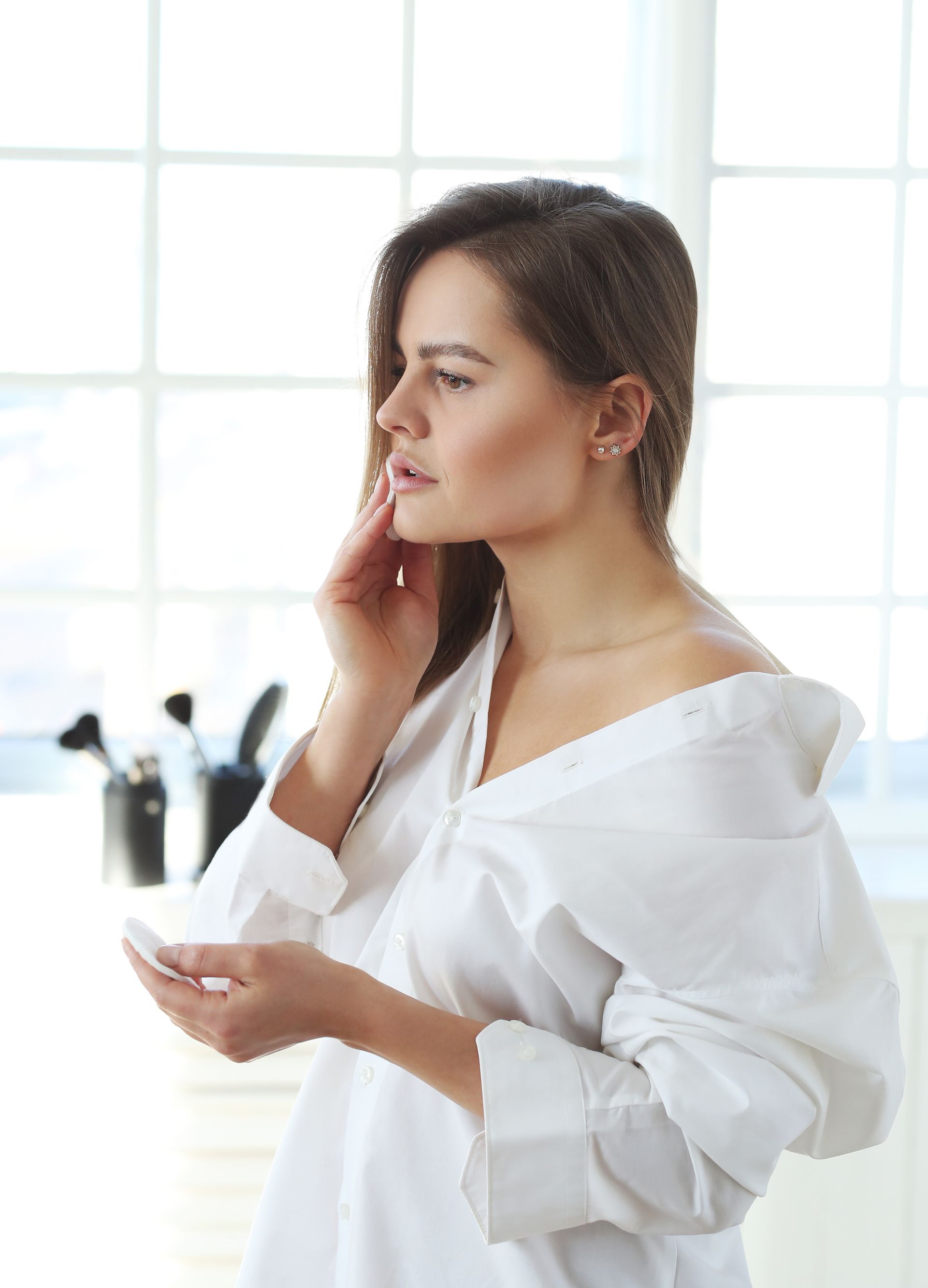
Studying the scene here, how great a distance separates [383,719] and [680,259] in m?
0.65

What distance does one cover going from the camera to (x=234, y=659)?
2459 millimetres

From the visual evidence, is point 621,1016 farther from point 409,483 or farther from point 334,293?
point 334,293

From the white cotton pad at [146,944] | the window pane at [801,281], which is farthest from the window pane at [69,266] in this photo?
the white cotton pad at [146,944]

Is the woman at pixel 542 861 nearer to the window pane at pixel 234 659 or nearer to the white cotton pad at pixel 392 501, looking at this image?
the white cotton pad at pixel 392 501

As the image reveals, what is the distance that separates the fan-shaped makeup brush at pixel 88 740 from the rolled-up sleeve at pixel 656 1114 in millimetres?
1240

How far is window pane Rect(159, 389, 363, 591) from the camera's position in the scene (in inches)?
95.0

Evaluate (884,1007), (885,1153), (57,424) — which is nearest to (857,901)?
(884,1007)

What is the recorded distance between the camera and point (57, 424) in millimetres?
2406

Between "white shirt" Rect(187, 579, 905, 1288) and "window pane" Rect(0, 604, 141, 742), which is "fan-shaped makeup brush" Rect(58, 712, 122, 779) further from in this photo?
"white shirt" Rect(187, 579, 905, 1288)

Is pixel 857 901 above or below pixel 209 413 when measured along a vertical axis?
below

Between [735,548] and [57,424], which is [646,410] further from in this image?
[57,424]

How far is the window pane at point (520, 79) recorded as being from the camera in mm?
2332

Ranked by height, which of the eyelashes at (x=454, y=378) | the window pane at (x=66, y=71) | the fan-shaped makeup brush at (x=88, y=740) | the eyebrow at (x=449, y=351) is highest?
the window pane at (x=66, y=71)

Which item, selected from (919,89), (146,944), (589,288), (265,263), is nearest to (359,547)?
(589,288)
